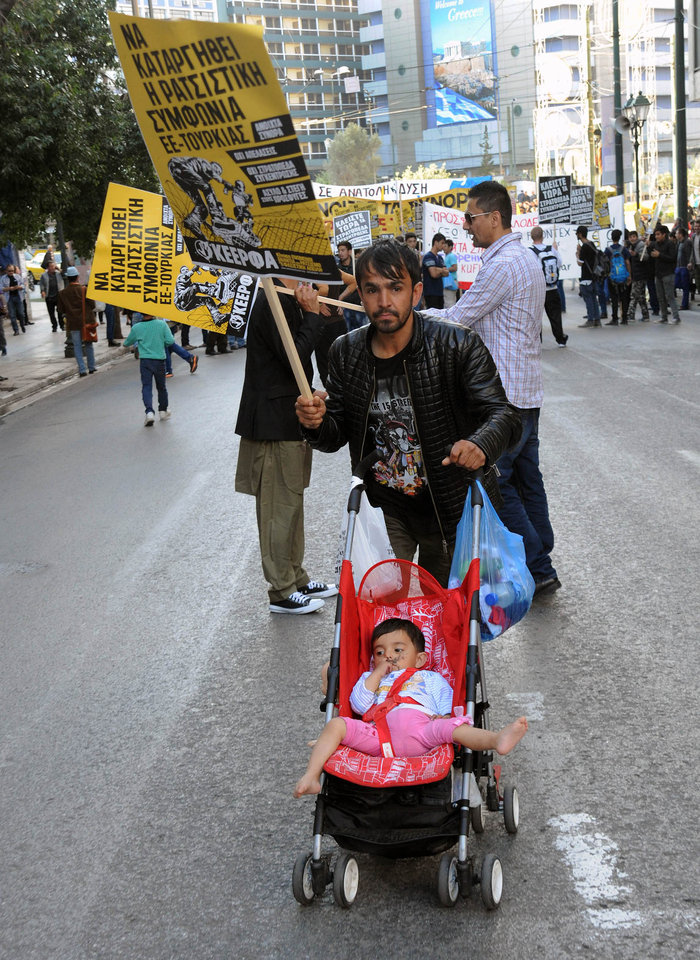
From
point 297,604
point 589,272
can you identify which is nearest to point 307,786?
point 297,604

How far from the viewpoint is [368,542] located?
13.5ft

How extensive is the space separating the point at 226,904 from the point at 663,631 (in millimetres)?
2856

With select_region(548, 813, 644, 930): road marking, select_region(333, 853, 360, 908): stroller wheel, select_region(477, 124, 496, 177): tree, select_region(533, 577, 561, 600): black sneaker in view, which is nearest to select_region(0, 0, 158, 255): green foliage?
select_region(533, 577, 561, 600): black sneaker

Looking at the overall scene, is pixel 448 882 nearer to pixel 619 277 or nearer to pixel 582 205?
pixel 619 277

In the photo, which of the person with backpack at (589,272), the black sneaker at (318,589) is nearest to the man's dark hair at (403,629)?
the black sneaker at (318,589)

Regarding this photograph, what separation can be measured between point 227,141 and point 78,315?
18.8 meters

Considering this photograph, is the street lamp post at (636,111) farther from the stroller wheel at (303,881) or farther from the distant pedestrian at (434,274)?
the stroller wheel at (303,881)

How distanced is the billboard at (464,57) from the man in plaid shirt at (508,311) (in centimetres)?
13128

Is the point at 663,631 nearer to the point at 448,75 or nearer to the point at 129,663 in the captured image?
the point at 129,663

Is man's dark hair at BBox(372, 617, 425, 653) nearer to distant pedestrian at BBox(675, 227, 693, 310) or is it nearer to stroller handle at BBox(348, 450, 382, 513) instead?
stroller handle at BBox(348, 450, 382, 513)

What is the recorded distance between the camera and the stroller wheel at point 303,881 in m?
3.31

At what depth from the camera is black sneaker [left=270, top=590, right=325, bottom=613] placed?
6.42m

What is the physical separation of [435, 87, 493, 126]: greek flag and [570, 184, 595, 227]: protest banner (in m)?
111

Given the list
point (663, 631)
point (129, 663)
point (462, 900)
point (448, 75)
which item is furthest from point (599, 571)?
point (448, 75)
